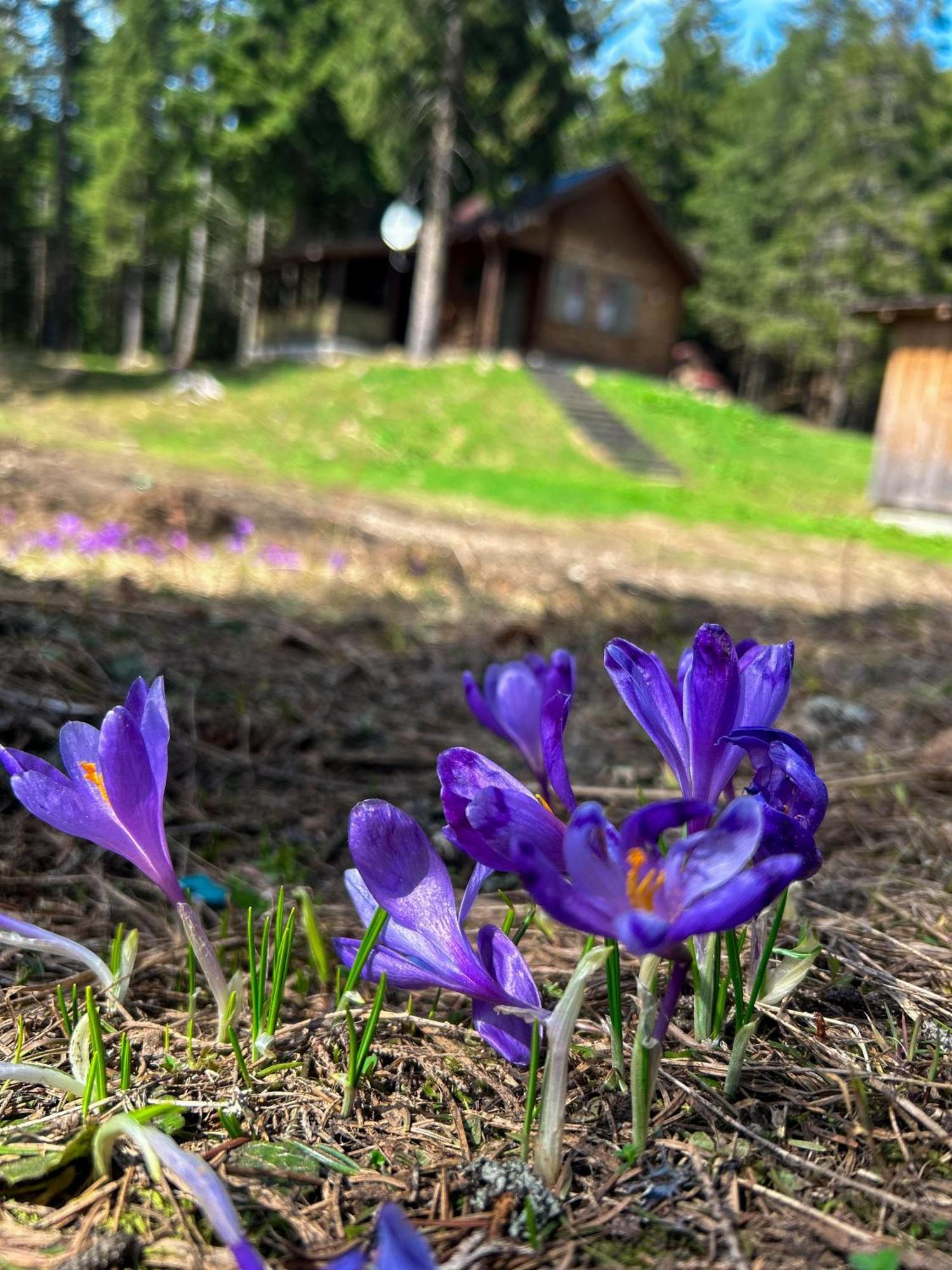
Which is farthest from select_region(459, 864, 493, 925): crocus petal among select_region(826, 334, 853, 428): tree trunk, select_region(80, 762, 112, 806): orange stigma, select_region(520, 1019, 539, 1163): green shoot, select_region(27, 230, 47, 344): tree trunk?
select_region(27, 230, 47, 344): tree trunk

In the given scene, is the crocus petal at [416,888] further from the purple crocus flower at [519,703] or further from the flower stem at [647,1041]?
the purple crocus flower at [519,703]

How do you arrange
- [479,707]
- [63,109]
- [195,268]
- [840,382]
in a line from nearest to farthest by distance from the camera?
[479,707]
[63,109]
[195,268]
[840,382]

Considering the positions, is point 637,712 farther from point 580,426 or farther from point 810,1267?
point 580,426

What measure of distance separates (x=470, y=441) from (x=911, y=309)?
6148mm

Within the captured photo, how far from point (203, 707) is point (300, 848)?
747mm

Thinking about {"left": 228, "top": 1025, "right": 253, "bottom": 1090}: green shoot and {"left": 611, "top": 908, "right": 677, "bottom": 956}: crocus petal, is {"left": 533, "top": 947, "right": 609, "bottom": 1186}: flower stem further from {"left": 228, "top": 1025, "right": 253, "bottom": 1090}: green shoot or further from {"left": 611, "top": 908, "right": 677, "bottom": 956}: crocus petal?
{"left": 228, "top": 1025, "right": 253, "bottom": 1090}: green shoot

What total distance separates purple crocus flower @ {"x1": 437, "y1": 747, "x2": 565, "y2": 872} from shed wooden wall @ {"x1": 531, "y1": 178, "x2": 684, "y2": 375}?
2331cm

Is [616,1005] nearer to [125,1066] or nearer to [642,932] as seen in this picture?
[642,932]

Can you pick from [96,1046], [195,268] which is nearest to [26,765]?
[96,1046]

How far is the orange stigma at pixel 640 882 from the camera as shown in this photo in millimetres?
699

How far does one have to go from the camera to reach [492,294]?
22453 millimetres

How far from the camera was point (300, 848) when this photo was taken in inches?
75.8

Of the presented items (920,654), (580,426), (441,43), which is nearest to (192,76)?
(441,43)

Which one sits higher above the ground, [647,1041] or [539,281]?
[539,281]
